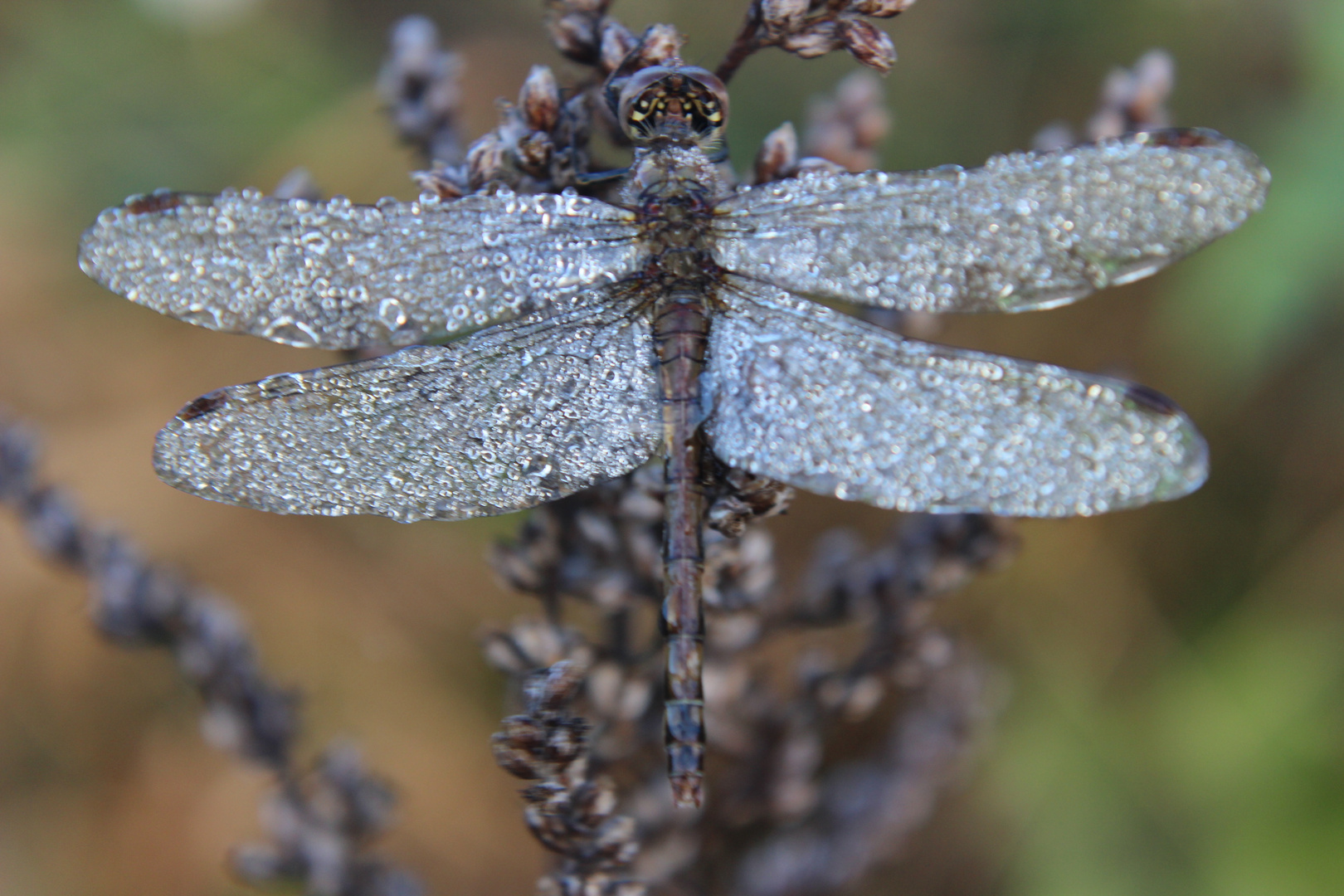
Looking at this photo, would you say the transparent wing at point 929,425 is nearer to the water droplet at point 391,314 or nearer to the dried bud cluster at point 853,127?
the dried bud cluster at point 853,127

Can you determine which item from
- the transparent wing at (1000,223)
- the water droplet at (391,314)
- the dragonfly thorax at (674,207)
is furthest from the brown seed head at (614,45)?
the water droplet at (391,314)

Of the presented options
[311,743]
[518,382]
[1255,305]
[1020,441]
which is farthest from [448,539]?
[1255,305]

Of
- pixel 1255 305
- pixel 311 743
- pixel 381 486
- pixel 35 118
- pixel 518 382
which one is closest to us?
pixel 381 486

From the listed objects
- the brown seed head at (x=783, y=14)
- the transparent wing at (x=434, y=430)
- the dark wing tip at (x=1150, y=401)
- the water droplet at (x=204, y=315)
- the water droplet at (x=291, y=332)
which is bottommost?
the transparent wing at (x=434, y=430)

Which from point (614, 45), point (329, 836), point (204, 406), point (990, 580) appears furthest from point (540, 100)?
point (990, 580)

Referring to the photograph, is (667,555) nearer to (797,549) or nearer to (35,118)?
(797,549)
